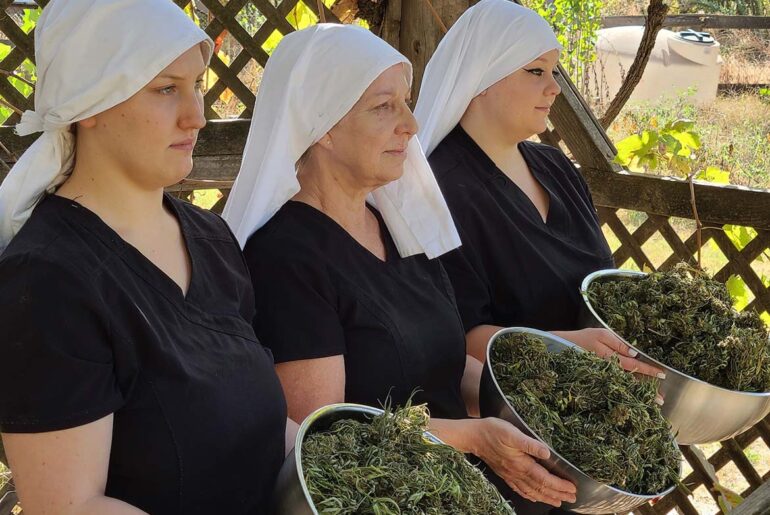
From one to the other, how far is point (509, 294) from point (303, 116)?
0.80m

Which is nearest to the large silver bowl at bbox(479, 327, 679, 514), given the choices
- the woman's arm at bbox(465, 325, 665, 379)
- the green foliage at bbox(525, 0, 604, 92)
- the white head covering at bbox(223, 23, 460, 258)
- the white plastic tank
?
the woman's arm at bbox(465, 325, 665, 379)

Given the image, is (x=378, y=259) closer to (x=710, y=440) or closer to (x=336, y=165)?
(x=336, y=165)

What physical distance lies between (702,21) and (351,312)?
961 centimetres

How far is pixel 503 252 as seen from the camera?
242cm

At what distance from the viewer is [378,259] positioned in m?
2.06

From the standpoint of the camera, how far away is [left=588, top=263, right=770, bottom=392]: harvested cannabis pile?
212 cm

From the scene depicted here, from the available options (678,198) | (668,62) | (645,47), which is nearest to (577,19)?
(645,47)

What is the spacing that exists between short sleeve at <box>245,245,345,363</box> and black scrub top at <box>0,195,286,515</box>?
0.17m

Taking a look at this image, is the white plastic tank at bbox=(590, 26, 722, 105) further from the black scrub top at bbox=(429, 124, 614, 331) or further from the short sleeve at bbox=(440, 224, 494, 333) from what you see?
the short sleeve at bbox=(440, 224, 494, 333)

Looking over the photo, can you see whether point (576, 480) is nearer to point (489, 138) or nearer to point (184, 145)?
point (184, 145)

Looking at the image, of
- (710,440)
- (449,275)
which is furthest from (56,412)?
(710,440)

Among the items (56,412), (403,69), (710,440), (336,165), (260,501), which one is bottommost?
(710,440)

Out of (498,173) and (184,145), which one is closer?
(184,145)

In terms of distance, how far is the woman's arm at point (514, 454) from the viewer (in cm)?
174
